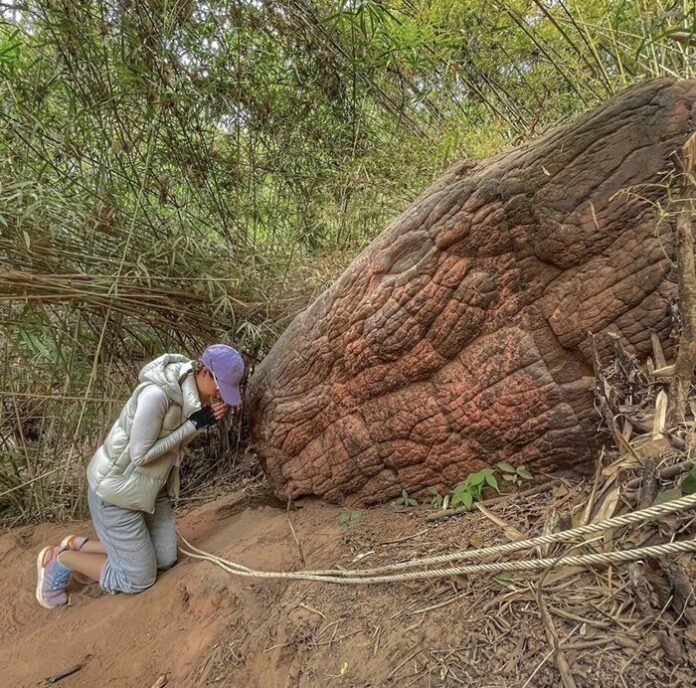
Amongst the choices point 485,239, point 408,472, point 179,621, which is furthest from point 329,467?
point 485,239

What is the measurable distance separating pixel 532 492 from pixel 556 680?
2.63 feet

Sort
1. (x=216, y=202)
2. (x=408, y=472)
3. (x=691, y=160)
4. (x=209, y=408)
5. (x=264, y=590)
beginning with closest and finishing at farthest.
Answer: (x=691, y=160) → (x=264, y=590) → (x=408, y=472) → (x=209, y=408) → (x=216, y=202)

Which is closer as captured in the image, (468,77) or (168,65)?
(168,65)

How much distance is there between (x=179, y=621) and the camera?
2273mm

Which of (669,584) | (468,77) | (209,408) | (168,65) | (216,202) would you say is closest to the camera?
(669,584)

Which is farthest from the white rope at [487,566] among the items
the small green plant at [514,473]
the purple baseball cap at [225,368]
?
the purple baseball cap at [225,368]

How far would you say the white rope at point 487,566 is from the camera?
118 centimetres

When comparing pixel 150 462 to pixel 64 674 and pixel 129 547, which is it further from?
pixel 64 674

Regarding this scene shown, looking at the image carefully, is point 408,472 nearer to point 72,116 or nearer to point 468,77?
point 468,77

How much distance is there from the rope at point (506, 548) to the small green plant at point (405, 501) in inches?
18.1

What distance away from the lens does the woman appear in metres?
2.50

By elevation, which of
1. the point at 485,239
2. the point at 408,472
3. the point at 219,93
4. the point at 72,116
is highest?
the point at 72,116

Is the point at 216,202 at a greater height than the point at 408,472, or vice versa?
the point at 216,202

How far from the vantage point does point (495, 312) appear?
82.0 inches
